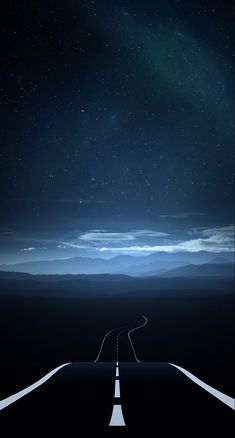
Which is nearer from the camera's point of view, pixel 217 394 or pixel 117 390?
pixel 217 394

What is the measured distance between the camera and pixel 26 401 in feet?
33.0

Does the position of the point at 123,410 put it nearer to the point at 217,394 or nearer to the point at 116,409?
the point at 116,409

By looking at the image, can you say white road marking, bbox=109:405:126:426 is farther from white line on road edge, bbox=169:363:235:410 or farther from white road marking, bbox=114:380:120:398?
white line on road edge, bbox=169:363:235:410

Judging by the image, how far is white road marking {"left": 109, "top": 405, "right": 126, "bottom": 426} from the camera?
7770mm

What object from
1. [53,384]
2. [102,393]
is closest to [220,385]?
[102,393]

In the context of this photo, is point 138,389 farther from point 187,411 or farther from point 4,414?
point 4,414

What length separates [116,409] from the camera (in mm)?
9133

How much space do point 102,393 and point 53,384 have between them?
2193mm

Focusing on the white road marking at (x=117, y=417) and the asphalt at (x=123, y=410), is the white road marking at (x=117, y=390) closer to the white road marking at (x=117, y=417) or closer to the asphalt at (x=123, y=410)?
the asphalt at (x=123, y=410)

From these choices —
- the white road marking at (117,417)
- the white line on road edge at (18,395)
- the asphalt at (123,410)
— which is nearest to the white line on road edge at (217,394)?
the asphalt at (123,410)

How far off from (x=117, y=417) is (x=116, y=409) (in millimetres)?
838

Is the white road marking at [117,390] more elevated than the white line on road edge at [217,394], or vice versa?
the white line on road edge at [217,394]

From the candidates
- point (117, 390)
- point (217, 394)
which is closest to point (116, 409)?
point (217, 394)

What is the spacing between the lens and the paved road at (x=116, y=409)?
24.2 ft
